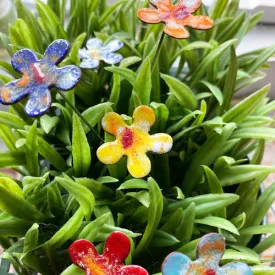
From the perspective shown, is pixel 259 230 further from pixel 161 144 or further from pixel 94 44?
pixel 94 44

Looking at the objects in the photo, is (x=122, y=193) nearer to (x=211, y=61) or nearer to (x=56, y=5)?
Answer: (x=211, y=61)

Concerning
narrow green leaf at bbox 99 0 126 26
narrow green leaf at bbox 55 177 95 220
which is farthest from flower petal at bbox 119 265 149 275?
narrow green leaf at bbox 99 0 126 26

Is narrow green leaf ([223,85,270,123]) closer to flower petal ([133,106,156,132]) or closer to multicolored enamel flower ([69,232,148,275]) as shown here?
flower petal ([133,106,156,132])

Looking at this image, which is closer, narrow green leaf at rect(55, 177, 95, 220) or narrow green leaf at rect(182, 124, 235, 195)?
narrow green leaf at rect(55, 177, 95, 220)

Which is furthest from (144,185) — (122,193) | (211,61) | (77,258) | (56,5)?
(56,5)

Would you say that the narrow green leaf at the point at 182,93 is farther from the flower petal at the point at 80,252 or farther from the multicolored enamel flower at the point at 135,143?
the flower petal at the point at 80,252

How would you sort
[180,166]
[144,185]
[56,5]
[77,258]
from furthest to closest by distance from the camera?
[56,5]
[180,166]
[144,185]
[77,258]

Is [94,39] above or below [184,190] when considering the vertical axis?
above
